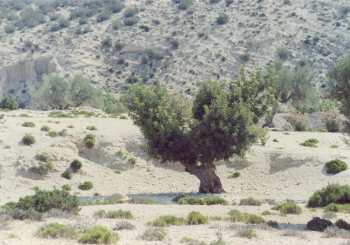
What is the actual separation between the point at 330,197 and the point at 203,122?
8.12 m

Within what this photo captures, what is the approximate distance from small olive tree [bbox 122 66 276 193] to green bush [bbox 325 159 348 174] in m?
6.86

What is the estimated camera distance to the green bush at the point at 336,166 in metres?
22.5

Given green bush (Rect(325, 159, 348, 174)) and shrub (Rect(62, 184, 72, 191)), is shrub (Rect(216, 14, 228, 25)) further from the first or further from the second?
shrub (Rect(62, 184, 72, 191))

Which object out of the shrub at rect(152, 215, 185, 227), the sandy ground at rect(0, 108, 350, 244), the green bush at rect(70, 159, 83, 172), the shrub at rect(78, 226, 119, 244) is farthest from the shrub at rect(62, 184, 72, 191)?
the shrub at rect(78, 226, 119, 244)

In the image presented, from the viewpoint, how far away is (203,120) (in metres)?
19.7

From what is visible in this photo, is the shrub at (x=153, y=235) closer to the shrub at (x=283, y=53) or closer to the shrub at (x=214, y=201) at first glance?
the shrub at (x=214, y=201)

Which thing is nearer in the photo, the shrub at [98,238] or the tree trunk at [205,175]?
the shrub at [98,238]

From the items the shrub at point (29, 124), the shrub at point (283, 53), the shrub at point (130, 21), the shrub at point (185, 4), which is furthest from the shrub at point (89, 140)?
the shrub at point (185, 4)

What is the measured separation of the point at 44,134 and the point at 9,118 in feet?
19.2

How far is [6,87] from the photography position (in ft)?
238

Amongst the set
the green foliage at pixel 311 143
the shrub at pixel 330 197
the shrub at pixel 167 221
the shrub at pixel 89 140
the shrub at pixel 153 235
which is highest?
the shrub at pixel 153 235

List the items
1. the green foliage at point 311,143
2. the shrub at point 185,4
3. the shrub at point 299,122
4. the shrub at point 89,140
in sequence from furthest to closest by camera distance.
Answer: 1. the shrub at point 185,4
2. the shrub at point 299,122
3. the green foliage at point 311,143
4. the shrub at point 89,140

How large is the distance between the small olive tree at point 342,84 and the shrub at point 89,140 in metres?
19.9

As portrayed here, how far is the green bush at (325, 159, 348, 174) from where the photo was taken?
886 inches
